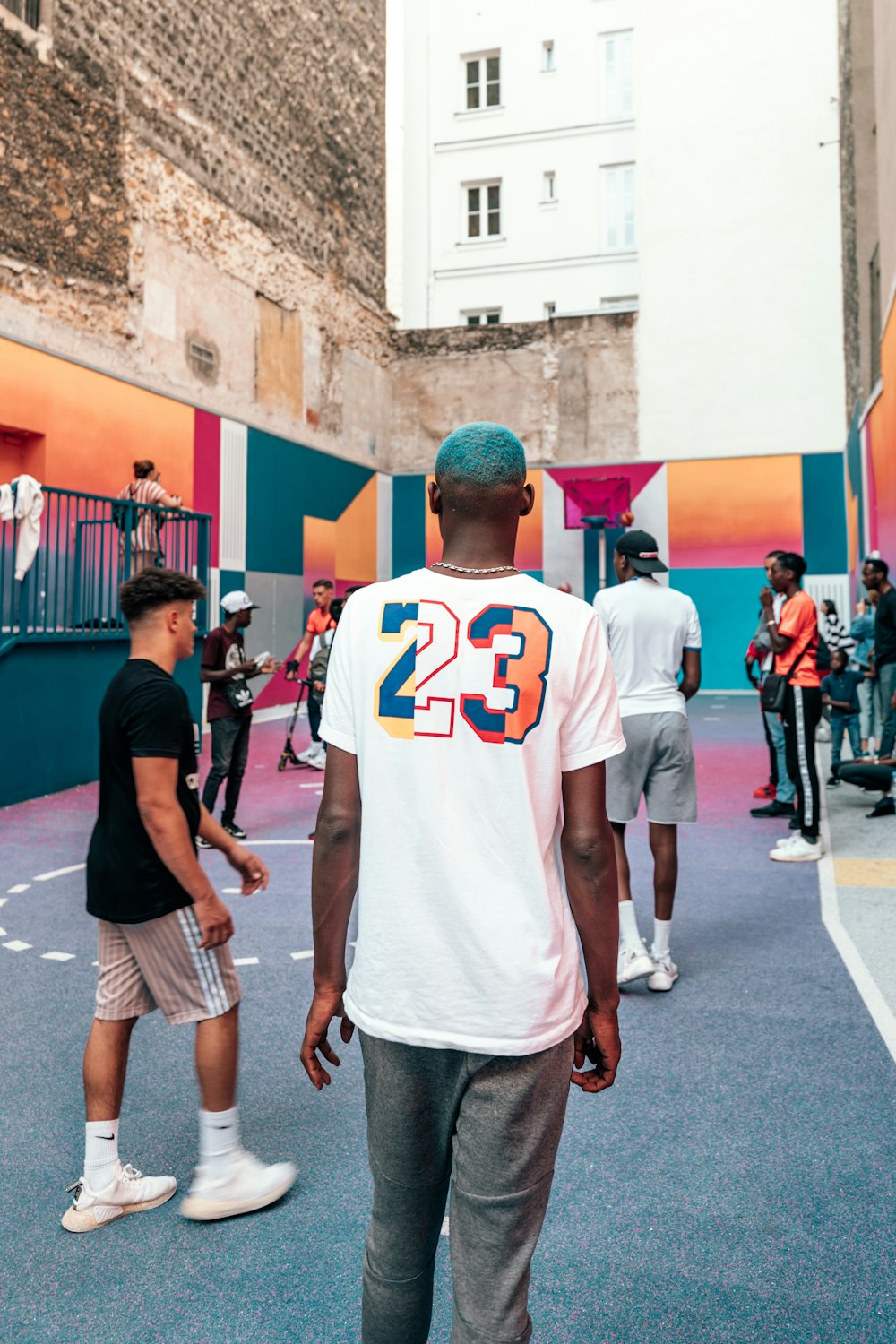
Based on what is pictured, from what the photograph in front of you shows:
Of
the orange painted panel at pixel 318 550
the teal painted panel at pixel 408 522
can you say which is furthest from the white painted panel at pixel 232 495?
the teal painted panel at pixel 408 522

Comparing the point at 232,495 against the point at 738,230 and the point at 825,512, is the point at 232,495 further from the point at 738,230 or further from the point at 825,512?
the point at 738,230

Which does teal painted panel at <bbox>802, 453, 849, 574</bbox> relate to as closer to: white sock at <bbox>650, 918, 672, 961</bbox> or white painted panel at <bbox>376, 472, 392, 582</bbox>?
white painted panel at <bbox>376, 472, 392, 582</bbox>

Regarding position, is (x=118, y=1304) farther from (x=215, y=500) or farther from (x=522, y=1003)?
(x=215, y=500)

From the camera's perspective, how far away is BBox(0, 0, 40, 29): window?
34.0 ft

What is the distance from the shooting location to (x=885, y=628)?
28.6 ft

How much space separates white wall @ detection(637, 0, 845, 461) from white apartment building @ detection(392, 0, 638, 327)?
167 inches

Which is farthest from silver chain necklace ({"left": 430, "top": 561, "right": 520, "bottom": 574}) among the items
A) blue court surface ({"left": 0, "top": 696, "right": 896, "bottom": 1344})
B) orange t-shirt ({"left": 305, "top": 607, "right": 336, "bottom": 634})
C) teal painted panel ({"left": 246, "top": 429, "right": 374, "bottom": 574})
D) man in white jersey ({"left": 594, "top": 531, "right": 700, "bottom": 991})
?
teal painted panel ({"left": 246, "top": 429, "right": 374, "bottom": 574})

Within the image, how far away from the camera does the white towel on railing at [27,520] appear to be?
8938 mm

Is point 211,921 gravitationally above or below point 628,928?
above

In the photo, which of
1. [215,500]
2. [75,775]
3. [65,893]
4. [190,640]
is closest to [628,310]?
[215,500]

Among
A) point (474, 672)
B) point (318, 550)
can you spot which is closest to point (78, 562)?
point (318, 550)

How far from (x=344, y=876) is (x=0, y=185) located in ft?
35.4

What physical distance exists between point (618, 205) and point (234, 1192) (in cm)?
2430

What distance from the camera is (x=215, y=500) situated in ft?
47.6
